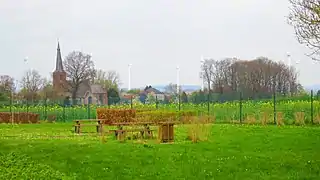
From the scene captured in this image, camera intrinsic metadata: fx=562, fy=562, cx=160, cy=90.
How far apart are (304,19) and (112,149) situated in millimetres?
6748

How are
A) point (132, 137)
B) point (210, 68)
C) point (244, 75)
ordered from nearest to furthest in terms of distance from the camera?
point (132, 137), point (244, 75), point (210, 68)

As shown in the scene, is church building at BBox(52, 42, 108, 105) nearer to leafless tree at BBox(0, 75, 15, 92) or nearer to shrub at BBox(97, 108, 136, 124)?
leafless tree at BBox(0, 75, 15, 92)

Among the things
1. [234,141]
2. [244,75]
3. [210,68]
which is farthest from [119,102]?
[234,141]

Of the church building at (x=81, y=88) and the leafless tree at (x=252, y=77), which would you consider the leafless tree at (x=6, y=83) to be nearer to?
the church building at (x=81, y=88)

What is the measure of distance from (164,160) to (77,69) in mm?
68924

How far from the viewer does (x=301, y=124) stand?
3123 centimetres

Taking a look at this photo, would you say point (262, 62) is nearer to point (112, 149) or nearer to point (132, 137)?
point (132, 137)

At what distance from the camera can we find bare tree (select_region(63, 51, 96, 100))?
81825 mm

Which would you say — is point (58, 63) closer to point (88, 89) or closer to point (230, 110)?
point (88, 89)

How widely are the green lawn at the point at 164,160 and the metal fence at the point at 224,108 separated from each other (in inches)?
602

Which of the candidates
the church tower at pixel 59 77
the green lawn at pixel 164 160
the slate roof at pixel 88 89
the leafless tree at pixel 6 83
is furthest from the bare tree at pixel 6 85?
the green lawn at pixel 164 160

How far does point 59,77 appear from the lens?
95688 millimetres

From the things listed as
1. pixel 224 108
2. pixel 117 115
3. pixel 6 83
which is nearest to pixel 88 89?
pixel 6 83

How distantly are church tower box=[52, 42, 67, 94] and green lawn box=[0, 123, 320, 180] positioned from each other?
64811 mm
